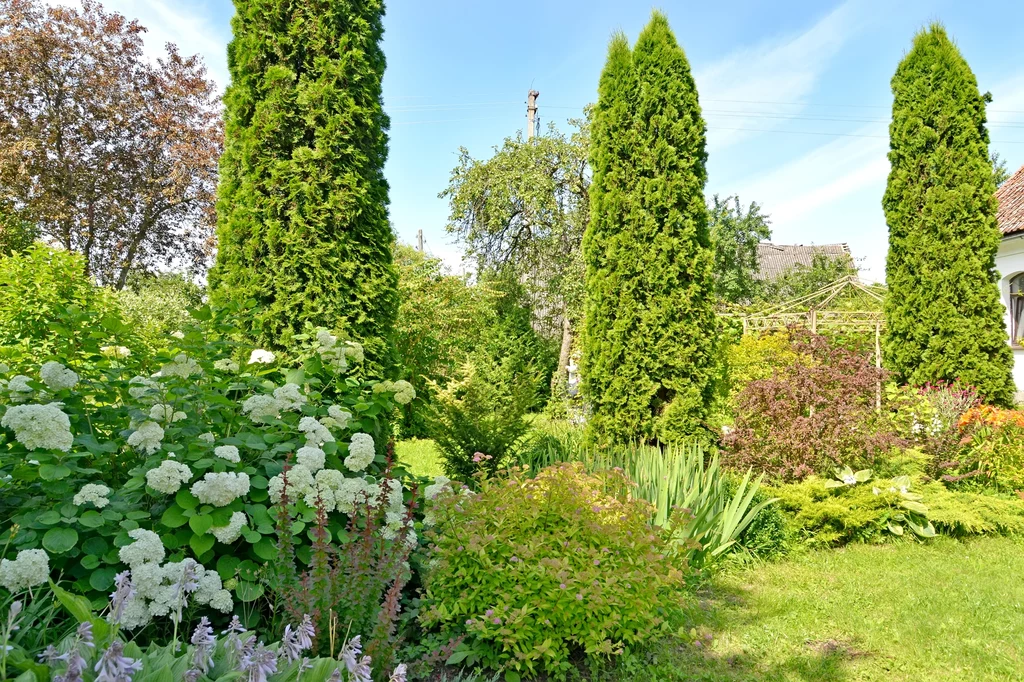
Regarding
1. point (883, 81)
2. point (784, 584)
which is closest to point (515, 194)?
point (883, 81)

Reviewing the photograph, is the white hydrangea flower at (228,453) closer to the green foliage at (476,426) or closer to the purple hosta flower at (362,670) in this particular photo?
the purple hosta flower at (362,670)

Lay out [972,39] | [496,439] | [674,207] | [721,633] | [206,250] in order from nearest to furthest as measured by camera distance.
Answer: [721,633] < [496,439] < [674,207] < [972,39] < [206,250]

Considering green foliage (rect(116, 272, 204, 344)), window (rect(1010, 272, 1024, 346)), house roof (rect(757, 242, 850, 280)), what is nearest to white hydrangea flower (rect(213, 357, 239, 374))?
green foliage (rect(116, 272, 204, 344))

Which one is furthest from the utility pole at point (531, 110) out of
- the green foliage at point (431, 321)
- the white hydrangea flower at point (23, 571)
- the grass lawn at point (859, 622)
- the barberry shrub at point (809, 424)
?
the white hydrangea flower at point (23, 571)

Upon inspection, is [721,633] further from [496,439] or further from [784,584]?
[496,439]

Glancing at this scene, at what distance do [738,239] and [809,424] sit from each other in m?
16.0

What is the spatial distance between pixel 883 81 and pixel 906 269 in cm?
280

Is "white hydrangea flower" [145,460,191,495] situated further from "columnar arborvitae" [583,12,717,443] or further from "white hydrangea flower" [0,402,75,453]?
"columnar arborvitae" [583,12,717,443]

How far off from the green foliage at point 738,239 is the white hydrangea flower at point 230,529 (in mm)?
18084

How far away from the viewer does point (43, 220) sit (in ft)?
49.0

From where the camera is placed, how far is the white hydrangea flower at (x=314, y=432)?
2.93 meters

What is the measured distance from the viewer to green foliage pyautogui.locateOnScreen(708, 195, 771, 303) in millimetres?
19234

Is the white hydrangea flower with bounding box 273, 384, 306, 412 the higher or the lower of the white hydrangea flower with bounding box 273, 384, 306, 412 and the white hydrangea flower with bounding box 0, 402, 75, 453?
the higher

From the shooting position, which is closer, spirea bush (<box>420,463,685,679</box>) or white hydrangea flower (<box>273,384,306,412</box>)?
spirea bush (<box>420,463,685,679</box>)
